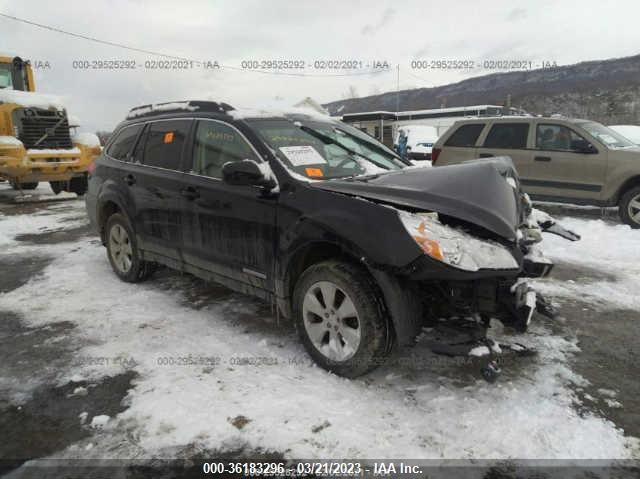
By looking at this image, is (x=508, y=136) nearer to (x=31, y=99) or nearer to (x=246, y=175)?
(x=246, y=175)

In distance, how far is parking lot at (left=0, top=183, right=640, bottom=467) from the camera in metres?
2.30

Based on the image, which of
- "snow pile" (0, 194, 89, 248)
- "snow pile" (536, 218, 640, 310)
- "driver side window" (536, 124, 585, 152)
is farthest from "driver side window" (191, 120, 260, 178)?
"driver side window" (536, 124, 585, 152)

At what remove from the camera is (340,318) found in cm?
281

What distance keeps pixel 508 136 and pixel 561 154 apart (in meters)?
1.03

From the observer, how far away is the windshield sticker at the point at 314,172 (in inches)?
124

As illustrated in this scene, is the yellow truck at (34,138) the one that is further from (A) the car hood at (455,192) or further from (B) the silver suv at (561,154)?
(A) the car hood at (455,192)

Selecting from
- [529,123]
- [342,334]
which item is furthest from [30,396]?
[529,123]

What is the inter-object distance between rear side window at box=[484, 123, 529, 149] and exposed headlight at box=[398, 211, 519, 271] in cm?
666

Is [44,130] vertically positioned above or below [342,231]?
above

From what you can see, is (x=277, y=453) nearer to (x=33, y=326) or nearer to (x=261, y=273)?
(x=261, y=273)

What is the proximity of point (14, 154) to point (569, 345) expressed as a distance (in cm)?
1129

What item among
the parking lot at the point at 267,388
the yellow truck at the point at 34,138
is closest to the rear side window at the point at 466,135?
the parking lot at the point at 267,388

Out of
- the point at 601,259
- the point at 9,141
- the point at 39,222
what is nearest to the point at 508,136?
the point at 601,259

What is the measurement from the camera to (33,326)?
Answer: 3828mm
